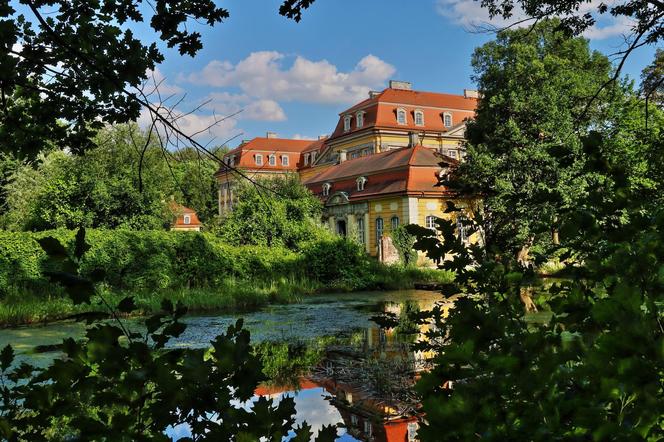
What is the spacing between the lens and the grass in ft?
38.0

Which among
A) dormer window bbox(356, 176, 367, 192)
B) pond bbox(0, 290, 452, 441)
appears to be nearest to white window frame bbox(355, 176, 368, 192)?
dormer window bbox(356, 176, 367, 192)

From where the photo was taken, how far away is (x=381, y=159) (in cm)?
3105

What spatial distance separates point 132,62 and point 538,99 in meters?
21.0

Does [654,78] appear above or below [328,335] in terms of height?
above

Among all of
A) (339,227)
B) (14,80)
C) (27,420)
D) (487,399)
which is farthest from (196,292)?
(339,227)

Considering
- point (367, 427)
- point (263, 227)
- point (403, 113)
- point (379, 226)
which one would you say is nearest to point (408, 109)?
point (403, 113)

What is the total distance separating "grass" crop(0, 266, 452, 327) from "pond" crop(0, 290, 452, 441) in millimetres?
654

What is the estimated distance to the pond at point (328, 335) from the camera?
15.9 ft

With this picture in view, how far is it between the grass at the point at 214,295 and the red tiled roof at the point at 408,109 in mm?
22217

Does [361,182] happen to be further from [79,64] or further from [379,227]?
[79,64]

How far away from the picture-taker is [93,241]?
14.7 metres

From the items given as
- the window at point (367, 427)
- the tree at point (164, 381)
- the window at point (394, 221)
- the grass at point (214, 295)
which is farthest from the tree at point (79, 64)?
the window at point (394, 221)

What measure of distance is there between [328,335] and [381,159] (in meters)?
22.3

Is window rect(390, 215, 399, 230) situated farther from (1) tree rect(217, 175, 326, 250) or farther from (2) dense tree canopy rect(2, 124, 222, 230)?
(2) dense tree canopy rect(2, 124, 222, 230)
